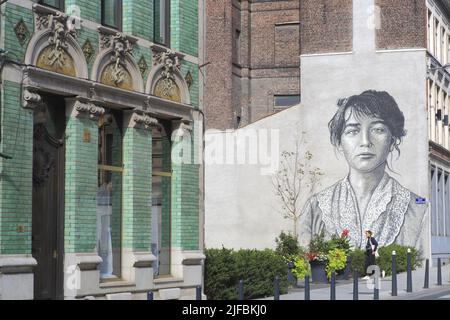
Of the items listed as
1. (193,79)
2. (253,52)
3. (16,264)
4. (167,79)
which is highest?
(253,52)

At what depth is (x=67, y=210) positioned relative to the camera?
19.0m

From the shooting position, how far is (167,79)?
22375 millimetres

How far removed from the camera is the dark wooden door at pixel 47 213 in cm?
1838

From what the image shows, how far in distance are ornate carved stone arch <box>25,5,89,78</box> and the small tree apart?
2761 centimetres

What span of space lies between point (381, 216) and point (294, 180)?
4505 millimetres

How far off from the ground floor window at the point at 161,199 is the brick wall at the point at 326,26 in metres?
25.3

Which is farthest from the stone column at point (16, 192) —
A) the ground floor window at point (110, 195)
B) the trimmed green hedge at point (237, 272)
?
the trimmed green hedge at point (237, 272)

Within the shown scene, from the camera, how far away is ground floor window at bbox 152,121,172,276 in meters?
22.6

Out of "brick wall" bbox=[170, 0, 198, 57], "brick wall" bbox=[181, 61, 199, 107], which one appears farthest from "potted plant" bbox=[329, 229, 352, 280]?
"brick wall" bbox=[170, 0, 198, 57]

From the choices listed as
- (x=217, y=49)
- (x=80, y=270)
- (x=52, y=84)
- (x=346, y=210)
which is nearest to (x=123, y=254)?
(x=80, y=270)

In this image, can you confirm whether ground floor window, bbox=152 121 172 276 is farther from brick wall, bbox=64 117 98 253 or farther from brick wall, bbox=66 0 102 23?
brick wall, bbox=66 0 102 23

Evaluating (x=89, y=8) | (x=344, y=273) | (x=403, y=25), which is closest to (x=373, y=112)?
(x=403, y=25)

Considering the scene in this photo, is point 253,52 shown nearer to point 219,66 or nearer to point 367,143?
point 219,66
